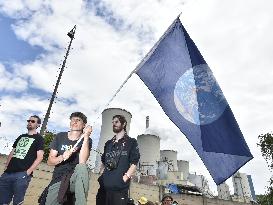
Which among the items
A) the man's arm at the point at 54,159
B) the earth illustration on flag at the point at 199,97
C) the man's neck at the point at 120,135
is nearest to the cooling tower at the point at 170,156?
the earth illustration on flag at the point at 199,97

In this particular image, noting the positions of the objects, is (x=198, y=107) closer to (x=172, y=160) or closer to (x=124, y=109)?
(x=124, y=109)

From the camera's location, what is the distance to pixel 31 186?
454 inches

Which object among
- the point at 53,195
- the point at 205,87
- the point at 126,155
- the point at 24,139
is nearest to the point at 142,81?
the point at 205,87

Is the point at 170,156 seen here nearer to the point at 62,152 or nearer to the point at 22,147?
the point at 22,147

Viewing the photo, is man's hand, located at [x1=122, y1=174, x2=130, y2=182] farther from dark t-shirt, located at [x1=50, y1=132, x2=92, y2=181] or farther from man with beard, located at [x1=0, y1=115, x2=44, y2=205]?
man with beard, located at [x1=0, y1=115, x2=44, y2=205]

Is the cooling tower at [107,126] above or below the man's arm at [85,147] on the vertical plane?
above

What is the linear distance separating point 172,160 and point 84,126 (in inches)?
1803

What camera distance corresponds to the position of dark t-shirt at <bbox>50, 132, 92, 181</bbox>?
3568 mm

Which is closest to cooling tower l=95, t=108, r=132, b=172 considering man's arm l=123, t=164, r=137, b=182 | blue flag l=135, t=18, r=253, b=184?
blue flag l=135, t=18, r=253, b=184

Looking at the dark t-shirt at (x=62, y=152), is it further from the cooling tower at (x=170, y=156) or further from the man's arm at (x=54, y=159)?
the cooling tower at (x=170, y=156)

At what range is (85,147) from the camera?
11.8 feet

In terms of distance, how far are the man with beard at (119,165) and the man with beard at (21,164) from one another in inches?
53.5

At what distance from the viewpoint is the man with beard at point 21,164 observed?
459 centimetres

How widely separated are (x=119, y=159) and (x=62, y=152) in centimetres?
84
